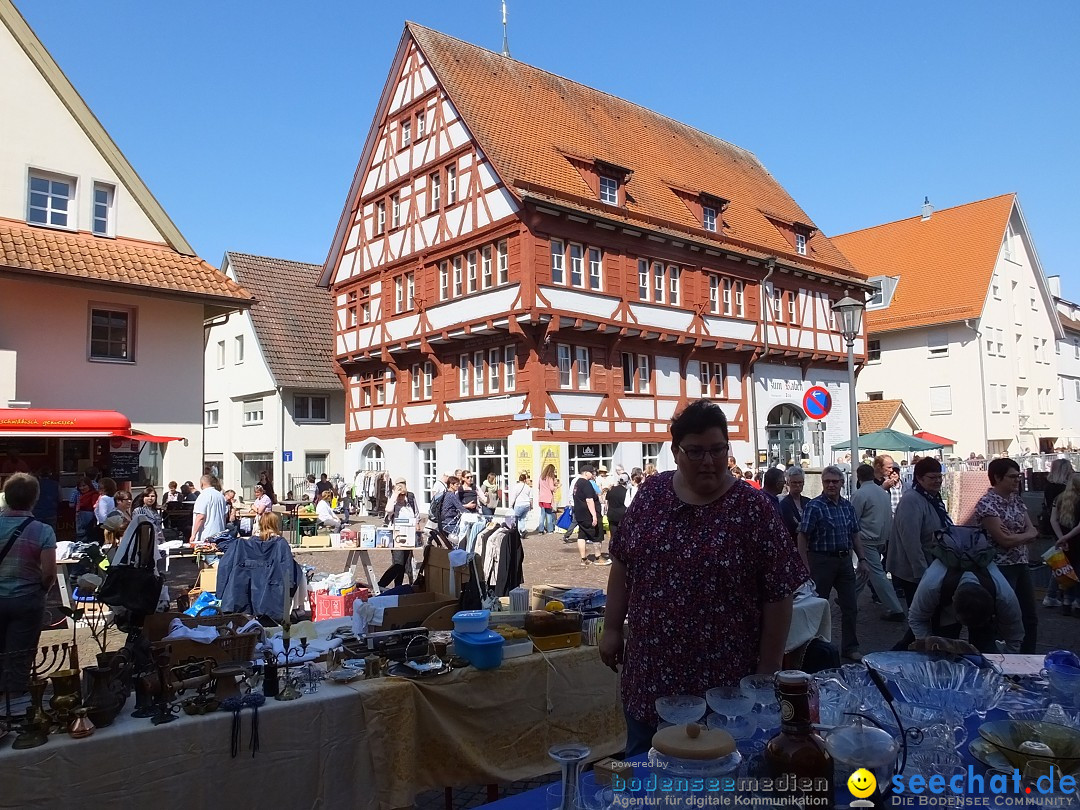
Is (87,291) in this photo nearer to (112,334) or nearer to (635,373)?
(112,334)

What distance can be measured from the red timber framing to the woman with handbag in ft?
55.5

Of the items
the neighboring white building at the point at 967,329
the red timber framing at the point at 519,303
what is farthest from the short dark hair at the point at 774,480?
the neighboring white building at the point at 967,329

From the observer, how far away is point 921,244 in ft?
132

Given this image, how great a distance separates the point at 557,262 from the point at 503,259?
5.19 feet

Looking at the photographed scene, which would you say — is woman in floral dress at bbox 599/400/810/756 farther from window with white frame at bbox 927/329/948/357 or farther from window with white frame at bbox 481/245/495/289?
window with white frame at bbox 927/329/948/357

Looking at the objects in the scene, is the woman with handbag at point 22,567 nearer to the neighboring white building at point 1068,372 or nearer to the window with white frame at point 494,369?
the window with white frame at point 494,369

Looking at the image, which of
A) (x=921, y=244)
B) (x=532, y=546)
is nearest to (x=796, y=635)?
(x=532, y=546)

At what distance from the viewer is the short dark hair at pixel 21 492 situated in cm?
498

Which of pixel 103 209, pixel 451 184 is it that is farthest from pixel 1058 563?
pixel 451 184

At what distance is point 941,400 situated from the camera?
3562cm

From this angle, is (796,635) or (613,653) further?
(796,635)

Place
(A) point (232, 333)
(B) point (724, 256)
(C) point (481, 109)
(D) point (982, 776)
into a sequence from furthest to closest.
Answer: (A) point (232, 333) < (B) point (724, 256) < (C) point (481, 109) < (D) point (982, 776)

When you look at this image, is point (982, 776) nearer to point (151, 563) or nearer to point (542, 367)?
point (151, 563)

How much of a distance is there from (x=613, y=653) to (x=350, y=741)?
1.56m
